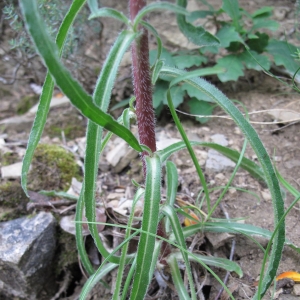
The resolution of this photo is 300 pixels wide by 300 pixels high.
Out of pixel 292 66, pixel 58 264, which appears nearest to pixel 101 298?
pixel 58 264

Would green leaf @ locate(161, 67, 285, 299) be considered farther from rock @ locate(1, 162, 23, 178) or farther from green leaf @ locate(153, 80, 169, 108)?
rock @ locate(1, 162, 23, 178)

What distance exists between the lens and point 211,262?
1.07m

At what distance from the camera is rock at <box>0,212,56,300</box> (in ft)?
4.19

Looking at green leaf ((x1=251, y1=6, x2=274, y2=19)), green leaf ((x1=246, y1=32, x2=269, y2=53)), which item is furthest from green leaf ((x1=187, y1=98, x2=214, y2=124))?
green leaf ((x1=251, y1=6, x2=274, y2=19))

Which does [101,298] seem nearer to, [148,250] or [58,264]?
[58,264]

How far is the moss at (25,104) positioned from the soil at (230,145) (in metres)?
0.04

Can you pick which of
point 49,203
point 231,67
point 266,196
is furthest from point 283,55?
point 49,203

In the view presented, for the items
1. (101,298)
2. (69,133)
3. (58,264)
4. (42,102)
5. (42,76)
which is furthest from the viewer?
(42,76)

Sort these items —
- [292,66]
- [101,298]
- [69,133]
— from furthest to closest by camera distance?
[69,133] → [292,66] → [101,298]

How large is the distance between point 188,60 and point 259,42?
35cm

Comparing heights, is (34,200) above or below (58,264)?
above

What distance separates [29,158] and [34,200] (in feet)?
2.00

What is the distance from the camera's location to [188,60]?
1732mm

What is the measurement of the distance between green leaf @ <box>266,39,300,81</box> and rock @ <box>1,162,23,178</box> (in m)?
1.24
